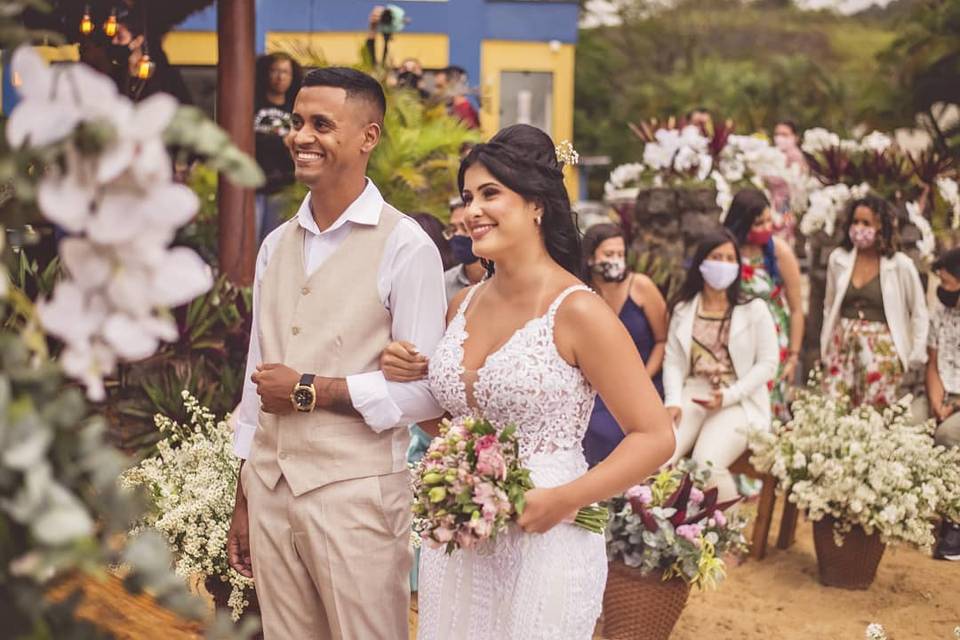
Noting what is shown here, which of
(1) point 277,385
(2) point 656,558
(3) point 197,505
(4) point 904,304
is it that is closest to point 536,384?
(1) point 277,385

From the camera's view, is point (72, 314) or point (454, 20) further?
point (454, 20)

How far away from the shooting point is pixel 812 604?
244 inches

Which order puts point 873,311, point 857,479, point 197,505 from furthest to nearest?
point 873,311 < point 857,479 < point 197,505

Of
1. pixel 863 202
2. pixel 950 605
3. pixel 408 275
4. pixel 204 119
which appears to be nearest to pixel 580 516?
pixel 408 275

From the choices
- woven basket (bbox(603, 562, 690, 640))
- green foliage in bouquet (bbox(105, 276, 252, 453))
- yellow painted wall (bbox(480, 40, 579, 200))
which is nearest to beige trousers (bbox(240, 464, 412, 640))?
woven basket (bbox(603, 562, 690, 640))

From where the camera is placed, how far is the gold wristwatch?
9.66ft

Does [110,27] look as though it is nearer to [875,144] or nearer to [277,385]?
[277,385]

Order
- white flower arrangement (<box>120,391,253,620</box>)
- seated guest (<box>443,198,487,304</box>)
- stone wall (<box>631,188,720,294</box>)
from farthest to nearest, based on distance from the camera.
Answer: stone wall (<box>631,188,720,294</box>)
seated guest (<box>443,198,487,304</box>)
white flower arrangement (<box>120,391,253,620</box>)

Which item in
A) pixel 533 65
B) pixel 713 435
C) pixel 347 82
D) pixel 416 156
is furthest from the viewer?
pixel 533 65

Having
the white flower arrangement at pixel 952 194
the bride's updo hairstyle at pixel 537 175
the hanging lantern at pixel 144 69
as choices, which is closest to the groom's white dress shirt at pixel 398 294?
the bride's updo hairstyle at pixel 537 175

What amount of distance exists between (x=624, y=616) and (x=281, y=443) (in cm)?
246

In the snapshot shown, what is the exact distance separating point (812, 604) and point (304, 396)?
4.16 metres

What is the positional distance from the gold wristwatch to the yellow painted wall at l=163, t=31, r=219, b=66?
49.0ft

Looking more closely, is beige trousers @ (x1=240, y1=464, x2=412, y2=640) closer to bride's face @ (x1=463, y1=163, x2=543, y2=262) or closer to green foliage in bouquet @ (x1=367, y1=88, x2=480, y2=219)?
bride's face @ (x1=463, y1=163, x2=543, y2=262)
